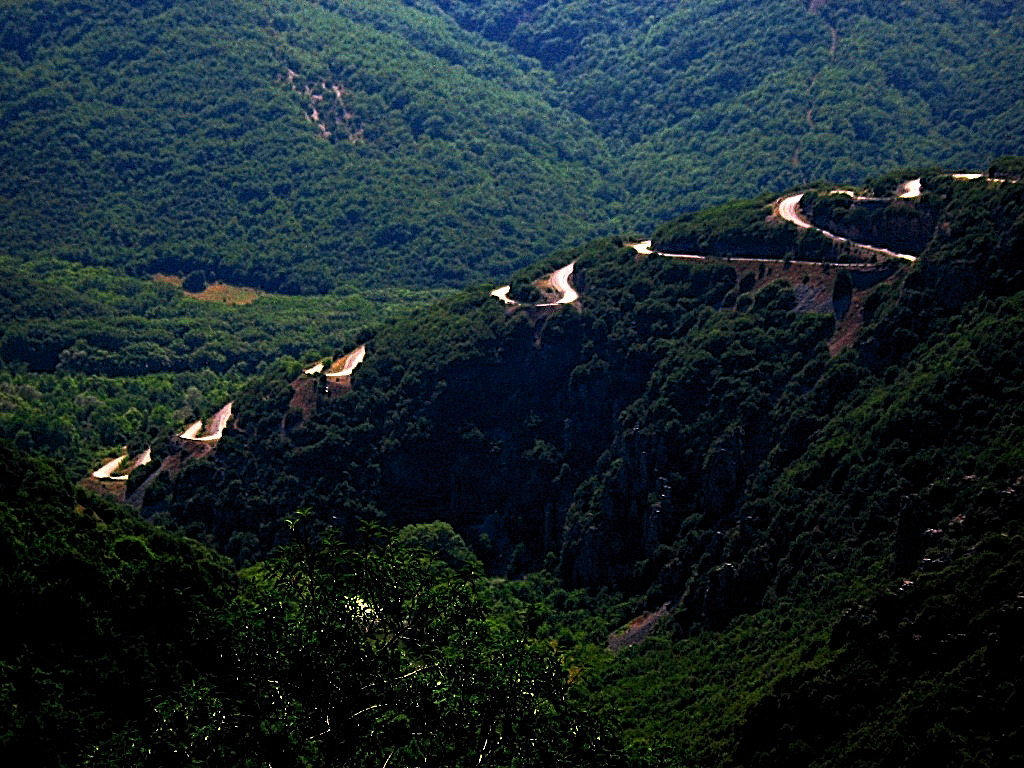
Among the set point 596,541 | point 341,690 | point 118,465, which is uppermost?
point 341,690

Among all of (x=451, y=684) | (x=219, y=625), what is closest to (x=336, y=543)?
(x=219, y=625)

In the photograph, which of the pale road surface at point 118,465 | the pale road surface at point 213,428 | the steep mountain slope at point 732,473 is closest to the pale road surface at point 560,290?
the steep mountain slope at point 732,473

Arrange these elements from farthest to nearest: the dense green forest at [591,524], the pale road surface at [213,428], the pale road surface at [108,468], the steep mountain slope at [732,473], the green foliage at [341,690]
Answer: the pale road surface at [108,468], the pale road surface at [213,428], the steep mountain slope at [732,473], the dense green forest at [591,524], the green foliage at [341,690]

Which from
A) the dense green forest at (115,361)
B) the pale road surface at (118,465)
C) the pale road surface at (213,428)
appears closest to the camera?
the pale road surface at (213,428)

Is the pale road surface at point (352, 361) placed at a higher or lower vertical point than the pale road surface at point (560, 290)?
lower

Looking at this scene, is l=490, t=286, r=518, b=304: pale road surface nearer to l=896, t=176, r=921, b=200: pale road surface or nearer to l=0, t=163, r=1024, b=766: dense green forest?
l=0, t=163, r=1024, b=766: dense green forest

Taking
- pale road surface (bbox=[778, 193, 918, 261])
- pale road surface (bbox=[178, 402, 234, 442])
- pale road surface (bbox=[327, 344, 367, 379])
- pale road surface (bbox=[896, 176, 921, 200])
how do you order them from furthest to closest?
pale road surface (bbox=[327, 344, 367, 379]) < pale road surface (bbox=[178, 402, 234, 442]) < pale road surface (bbox=[896, 176, 921, 200]) < pale road surface (bbox=[778, 193, 918, 261])

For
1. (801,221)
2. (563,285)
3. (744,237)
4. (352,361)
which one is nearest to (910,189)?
(801,221)

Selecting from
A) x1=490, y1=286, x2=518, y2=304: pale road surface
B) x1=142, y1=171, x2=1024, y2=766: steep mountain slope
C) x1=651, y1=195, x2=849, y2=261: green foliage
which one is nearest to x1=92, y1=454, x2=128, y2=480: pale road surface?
x1=142, y1=171, x2=1024, y2=766: steep mountain slope

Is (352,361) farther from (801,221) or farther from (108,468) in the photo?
(801,221)

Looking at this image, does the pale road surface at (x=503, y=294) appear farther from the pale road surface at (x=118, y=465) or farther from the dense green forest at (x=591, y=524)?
the pale road surface at (x=118, y=465)
